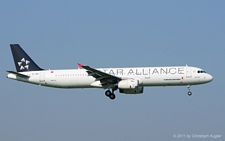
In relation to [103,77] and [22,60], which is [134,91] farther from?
[22,60]

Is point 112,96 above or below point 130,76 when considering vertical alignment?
below

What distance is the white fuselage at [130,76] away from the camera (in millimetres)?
62375

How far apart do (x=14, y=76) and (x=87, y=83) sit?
9406 mm

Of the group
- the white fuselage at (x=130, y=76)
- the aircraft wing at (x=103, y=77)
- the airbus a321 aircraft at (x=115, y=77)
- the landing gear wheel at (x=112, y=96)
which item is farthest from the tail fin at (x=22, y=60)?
the landing gear wheel at (x=112, y=96)

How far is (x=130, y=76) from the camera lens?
63406mm

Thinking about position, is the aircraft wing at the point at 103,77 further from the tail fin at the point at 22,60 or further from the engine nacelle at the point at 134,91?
the tail fin at the point at 22,60

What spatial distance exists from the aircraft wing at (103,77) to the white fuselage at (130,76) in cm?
64

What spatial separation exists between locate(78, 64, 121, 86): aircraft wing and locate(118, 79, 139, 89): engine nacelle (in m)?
0.76

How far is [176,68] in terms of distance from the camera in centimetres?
6306

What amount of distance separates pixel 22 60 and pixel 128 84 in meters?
15.1

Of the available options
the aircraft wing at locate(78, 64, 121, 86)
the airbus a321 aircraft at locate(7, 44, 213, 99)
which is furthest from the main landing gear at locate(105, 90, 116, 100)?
the aircraft wing at locate(78, 64, 121, 86)

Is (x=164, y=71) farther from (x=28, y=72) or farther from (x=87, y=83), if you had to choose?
(x=28, y=72)

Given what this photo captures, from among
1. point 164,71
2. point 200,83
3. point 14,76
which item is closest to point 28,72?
point 14,76

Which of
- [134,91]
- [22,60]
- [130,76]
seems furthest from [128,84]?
[22,60]
